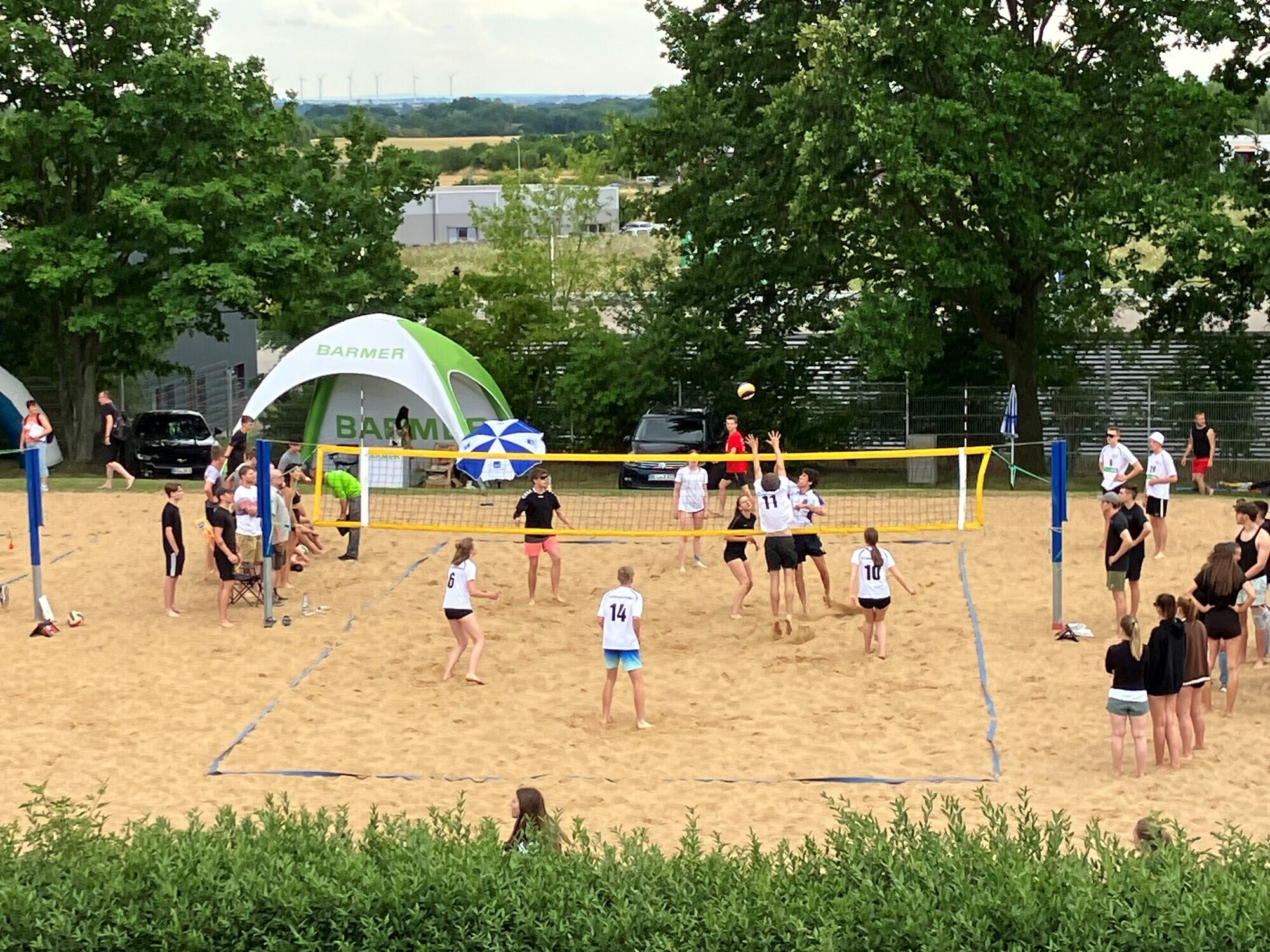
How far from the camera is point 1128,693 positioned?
1206 cm

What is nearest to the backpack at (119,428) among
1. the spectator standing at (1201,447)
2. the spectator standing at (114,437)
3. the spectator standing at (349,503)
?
the spectator standing at (114,437)

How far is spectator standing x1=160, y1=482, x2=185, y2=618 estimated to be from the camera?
16.9 metres

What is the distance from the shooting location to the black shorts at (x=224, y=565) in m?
16.9

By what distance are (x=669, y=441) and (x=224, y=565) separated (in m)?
10.2

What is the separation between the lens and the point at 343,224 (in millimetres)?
29656

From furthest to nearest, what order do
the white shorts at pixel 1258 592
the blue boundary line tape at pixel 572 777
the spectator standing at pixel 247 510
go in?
the spectator standing at pixel 247 510 < the white shorts at pixel 1258 592 < the blue boundary line tape at pixel 572 777

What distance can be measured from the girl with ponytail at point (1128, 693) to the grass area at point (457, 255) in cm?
5323

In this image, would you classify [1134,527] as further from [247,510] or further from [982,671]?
[247,510]

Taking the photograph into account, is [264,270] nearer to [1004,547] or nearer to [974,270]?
[974,270]

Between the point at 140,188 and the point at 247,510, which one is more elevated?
the point at 140,188

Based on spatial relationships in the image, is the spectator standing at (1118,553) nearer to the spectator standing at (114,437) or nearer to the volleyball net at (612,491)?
the volleyball net at (612,491)

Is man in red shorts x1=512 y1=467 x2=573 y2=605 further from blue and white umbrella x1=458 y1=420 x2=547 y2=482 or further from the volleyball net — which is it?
blue and white umbrella x1=458 y1=420 x2=547 y2=482

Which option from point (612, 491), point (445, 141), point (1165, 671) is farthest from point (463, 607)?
point (445, 141)

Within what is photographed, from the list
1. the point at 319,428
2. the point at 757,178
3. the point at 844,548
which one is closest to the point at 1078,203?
the point at 757,178
